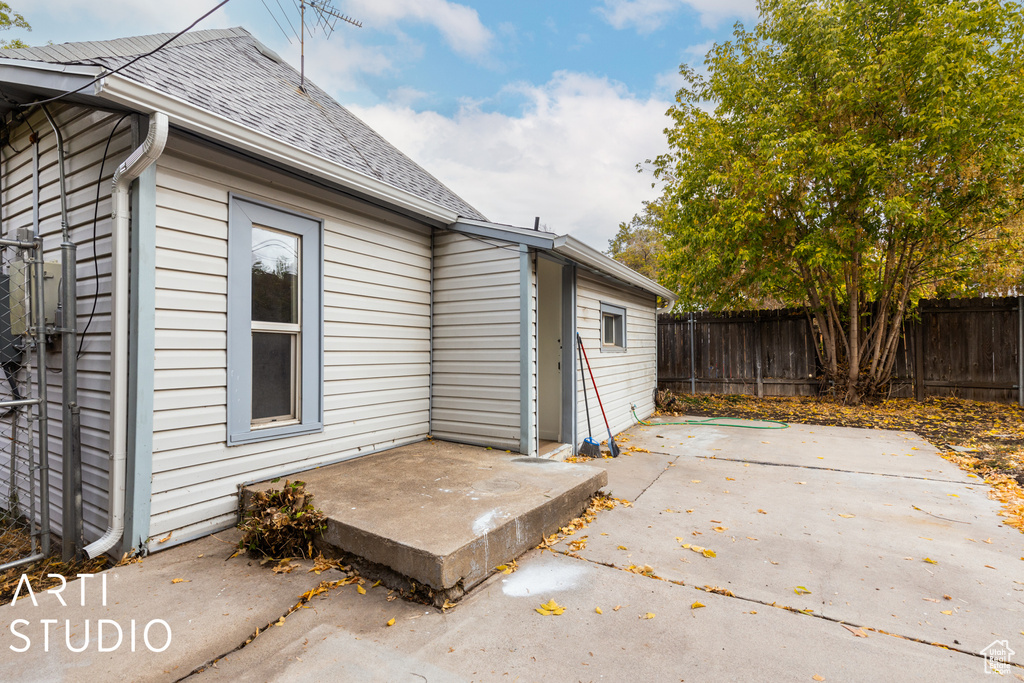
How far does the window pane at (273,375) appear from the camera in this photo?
11.3ft

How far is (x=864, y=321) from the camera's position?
9219 mm

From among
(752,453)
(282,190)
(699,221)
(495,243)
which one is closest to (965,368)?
(699,221)

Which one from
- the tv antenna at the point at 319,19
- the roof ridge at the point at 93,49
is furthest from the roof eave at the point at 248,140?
the tv antenna at the point at 319,19

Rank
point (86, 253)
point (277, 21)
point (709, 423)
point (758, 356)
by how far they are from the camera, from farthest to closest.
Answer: point (758, 356) < point (709, 423) < point (277, 21) < point (86, 253)

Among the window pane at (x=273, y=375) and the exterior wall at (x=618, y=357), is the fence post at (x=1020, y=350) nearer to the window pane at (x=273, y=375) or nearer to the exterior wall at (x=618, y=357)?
the exterior wall at (x=618, y=357)

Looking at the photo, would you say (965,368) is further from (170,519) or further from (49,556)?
(49,556)

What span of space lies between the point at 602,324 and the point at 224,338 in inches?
186

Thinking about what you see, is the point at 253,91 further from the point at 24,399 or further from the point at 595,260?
the point at 595,260

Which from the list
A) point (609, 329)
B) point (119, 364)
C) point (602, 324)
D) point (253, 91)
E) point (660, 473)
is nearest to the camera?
point (119, 364)

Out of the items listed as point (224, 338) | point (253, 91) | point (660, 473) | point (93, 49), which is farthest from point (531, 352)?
point (93, 49)

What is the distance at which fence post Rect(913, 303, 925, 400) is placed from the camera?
8953mm

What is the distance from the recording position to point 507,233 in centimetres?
461

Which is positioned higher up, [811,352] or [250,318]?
[250,318]

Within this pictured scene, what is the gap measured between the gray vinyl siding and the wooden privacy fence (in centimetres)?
727
